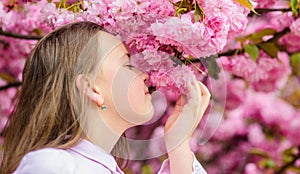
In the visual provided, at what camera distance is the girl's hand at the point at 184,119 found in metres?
1.88

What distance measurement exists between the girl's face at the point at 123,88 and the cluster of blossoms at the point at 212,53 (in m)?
0.03

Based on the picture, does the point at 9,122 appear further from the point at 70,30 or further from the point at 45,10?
the point at 45,10

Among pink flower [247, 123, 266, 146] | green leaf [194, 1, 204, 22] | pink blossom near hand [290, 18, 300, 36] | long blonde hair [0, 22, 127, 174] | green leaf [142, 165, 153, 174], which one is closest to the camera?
long blonde hair [0, 22, 127, 174]

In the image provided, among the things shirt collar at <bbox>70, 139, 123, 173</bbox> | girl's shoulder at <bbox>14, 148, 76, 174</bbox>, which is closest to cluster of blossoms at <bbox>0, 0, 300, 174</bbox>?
shirt collar at <bbox>70, 139, 123, 173</bbox>

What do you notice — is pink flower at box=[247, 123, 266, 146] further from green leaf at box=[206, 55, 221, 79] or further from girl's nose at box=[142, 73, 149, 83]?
girl's nose at box=[142, 73, 149, 83]

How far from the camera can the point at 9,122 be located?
6.03ft

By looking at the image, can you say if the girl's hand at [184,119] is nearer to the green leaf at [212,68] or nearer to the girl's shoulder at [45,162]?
the green leaf at [212,68]

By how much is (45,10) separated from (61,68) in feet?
1.43

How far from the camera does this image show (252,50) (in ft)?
9.21

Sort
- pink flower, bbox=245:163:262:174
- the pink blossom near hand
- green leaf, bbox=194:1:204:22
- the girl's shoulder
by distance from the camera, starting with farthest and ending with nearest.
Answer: pink flower, bbox=245:163:262:174
the pink blossom near hand
green leaf, bbox=194:1:204:22
the girl's shoulder

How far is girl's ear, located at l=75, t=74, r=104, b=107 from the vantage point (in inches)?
69.4

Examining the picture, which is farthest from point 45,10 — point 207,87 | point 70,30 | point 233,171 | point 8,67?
point 233,171

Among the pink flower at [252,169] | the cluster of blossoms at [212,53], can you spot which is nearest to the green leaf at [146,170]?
the cluster of blossoms at [212,53]

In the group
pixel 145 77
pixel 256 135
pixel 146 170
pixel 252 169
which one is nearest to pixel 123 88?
pixel 145 77
